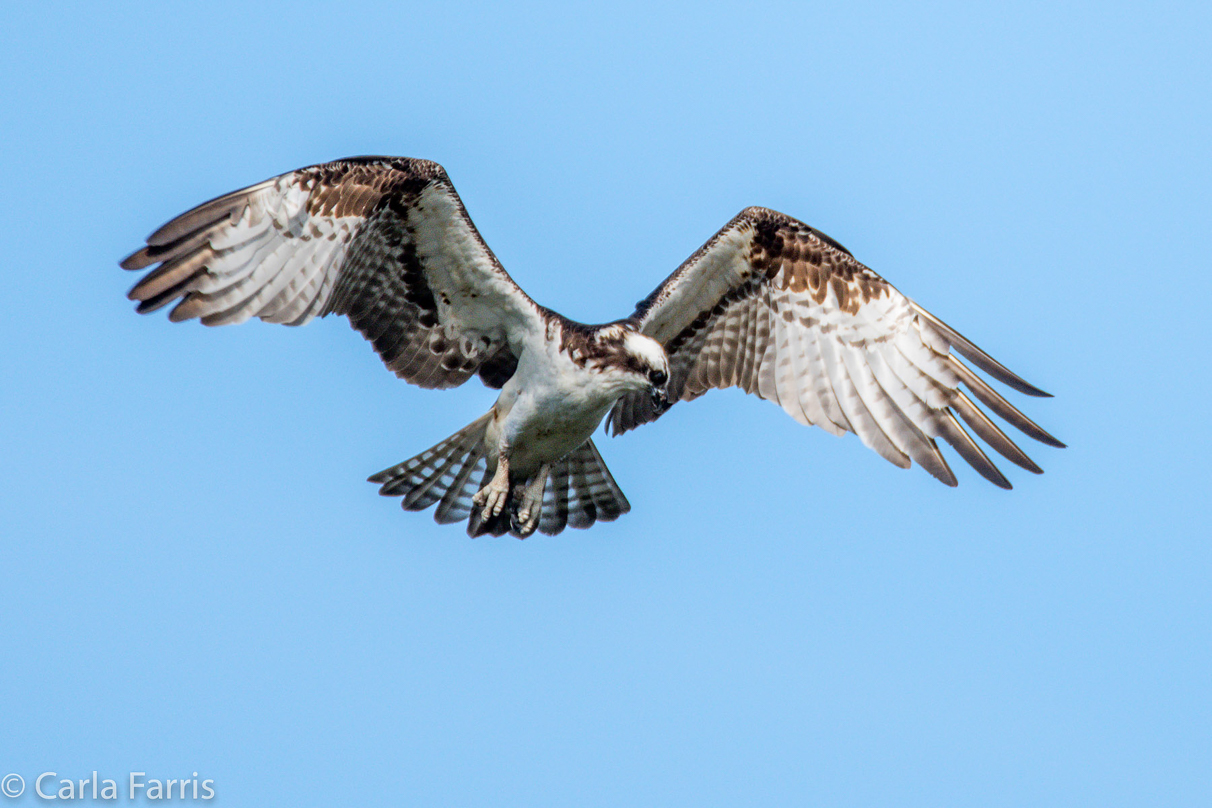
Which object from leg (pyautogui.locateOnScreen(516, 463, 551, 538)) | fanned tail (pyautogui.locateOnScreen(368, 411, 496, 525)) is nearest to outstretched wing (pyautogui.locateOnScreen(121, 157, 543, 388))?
fanned tail (pyautogui.locateOnScreen(368, 411, 496, 525))

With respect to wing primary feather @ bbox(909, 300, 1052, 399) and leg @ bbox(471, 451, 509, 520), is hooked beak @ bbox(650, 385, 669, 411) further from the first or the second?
wing primary feather @ bbox(909, 300, 1052, 399)

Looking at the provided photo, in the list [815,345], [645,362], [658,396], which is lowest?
[658,396]

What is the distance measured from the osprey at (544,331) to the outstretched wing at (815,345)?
2 cm

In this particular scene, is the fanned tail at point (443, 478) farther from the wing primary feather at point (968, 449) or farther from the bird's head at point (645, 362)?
the wing primary feather at point (968, 449)

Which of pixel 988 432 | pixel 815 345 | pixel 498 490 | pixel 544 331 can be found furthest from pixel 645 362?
pixel 988 432

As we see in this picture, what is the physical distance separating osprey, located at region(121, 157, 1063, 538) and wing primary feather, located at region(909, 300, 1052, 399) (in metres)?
0.02

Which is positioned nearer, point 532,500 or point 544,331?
A: point 544,331

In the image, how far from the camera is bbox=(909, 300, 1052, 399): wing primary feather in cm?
931

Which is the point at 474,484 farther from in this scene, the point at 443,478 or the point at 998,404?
the point at 998,404

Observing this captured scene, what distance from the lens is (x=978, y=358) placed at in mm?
9781

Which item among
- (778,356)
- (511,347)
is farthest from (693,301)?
(511,347)

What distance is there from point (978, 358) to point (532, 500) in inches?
149

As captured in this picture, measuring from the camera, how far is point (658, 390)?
379 inches

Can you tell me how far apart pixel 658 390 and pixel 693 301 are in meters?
1.33
